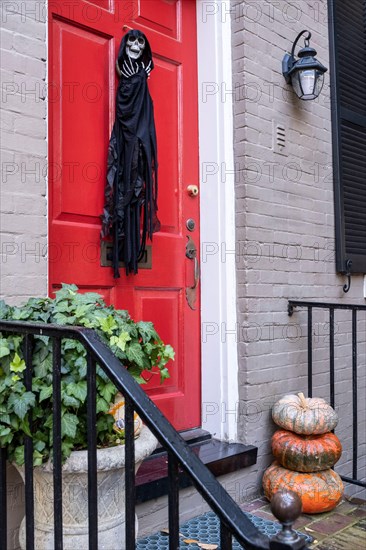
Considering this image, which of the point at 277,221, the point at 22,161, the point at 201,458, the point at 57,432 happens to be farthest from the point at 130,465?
the point at 277,221

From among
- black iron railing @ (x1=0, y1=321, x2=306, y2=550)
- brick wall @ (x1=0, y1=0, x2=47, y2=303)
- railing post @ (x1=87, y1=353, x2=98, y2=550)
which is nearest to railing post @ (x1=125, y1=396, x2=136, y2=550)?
black iron railing @ (x1=0, y1=321, x2=306, y2=550)

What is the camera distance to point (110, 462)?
166 cm

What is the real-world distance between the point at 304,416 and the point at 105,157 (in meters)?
1.75

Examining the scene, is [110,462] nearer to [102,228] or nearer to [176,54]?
[102,228]

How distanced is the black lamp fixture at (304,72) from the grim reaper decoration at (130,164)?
1.06m

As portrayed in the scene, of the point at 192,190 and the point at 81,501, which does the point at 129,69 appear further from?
the point at 81,501

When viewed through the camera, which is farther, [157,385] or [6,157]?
[157,385]

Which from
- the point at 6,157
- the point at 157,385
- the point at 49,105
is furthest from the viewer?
the point at 157,385

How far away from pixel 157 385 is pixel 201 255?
0.82m

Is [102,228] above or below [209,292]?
above

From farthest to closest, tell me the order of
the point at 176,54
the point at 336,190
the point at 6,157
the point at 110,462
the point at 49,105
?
the point at 336,190 < the point at 176,54 < the point at 49,105 < the point at 6,157 < the point at 110,462

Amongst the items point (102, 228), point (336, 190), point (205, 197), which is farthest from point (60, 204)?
point (336, 190)

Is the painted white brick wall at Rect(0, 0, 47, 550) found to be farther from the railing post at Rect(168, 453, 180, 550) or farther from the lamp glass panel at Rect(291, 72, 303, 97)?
the lamp glass panel at Rect(291, 72, 303, 97)

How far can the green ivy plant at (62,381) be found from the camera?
5.37 feet
